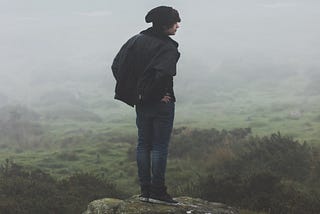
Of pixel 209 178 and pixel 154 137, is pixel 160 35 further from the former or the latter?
pixel 209 178

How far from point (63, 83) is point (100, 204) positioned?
5078 cm

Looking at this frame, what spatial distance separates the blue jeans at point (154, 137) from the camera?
22.2 ft

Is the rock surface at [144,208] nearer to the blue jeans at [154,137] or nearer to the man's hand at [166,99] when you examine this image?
the blue jeans at [154,137]

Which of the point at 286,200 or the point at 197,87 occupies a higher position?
the point at 197,87

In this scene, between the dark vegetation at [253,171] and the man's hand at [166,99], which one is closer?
the man's hand at [166,99]

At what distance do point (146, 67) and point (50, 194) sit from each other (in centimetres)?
477

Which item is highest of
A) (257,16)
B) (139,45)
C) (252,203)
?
(257,16)

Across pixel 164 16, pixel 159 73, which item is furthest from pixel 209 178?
pixel 164 16

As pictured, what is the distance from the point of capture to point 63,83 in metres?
57.1

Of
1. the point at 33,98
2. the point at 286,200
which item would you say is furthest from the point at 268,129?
the point at 33,98

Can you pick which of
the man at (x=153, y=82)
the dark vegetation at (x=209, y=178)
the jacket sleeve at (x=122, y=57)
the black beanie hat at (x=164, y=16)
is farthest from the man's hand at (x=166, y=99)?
the dark vegetation at (x=209, y=178)

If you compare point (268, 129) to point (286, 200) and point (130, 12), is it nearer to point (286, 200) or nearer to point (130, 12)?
point (286, 200)

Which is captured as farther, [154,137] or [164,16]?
[154,137]

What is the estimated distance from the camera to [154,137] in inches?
271
